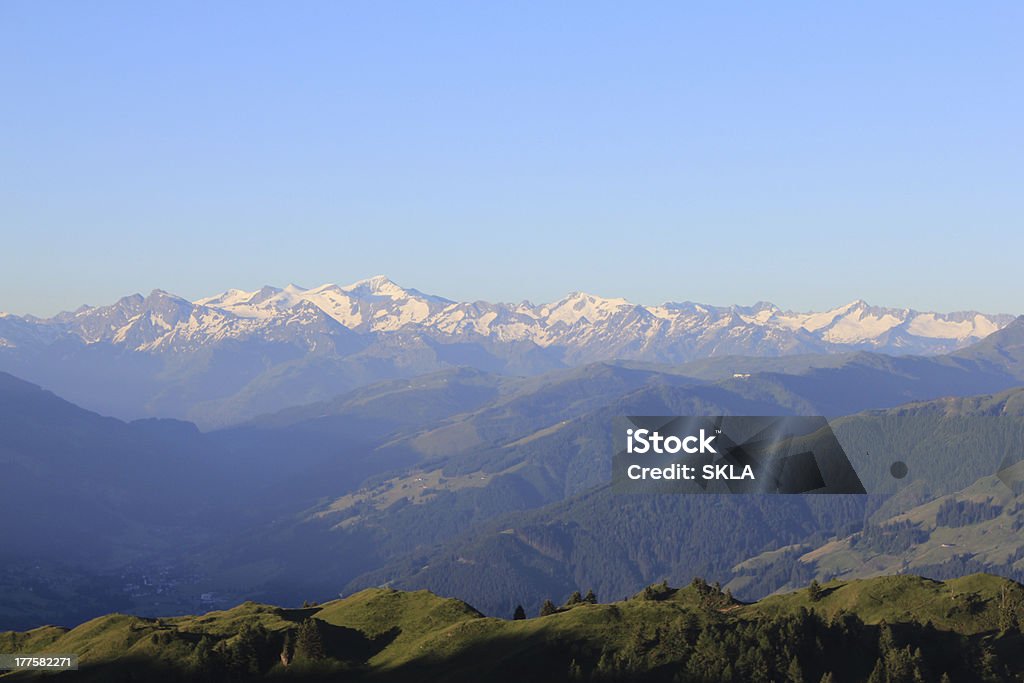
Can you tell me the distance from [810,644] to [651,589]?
150 ft

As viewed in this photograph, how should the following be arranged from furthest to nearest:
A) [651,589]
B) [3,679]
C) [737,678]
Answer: [651,589] → [3,679] → [737,678]

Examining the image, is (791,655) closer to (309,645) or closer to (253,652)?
(309,645)

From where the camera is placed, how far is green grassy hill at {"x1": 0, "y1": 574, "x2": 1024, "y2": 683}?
442ft

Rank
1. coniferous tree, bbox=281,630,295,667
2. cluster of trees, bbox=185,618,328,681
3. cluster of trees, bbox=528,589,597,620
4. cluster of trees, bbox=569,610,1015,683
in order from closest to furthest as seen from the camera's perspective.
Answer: cluster of trees, bbox=569,610,1015,683, cluster of trees, bbox=185,618,328,681, coniferous tree, bbox=281,630,295,667, cluster of trees, bbox=528,589,597,620

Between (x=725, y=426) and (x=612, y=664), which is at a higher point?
(x=725, y=426)

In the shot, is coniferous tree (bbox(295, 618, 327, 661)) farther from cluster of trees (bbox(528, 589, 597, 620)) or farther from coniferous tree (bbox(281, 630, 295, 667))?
cluster of trees (bbox(528, 589, 597, 620))

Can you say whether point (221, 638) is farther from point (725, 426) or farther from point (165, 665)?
point (725, 426)

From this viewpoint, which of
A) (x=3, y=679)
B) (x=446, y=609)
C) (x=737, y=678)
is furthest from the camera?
(x=446, y=609)

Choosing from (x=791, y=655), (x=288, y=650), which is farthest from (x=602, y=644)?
(x=288, y=650)

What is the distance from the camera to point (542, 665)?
137 m

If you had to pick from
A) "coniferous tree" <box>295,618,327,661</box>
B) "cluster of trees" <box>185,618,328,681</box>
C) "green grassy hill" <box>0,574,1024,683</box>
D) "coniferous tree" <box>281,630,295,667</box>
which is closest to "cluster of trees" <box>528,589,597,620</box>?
"green grassy hill" <box>0,574,1024,683</box>

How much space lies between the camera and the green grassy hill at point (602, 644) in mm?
134750

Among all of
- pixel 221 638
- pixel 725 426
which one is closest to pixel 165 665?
pixel 221 638

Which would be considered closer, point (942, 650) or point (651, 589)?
point (942, 650)
